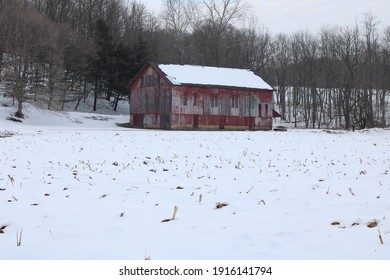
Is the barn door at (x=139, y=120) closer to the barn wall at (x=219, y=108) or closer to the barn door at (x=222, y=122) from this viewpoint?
the barn wall at (x=219, y=108)

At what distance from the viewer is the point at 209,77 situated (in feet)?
149

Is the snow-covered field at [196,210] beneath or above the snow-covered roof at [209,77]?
beneath

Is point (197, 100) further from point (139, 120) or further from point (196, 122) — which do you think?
point (139, 120)

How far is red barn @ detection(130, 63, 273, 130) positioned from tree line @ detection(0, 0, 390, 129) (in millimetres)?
9710

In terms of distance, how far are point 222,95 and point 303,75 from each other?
32.9 metres

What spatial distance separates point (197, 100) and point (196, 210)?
3677 cm

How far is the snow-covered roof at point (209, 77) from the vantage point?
43.3 m

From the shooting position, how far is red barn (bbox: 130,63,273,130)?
42125 millimetres

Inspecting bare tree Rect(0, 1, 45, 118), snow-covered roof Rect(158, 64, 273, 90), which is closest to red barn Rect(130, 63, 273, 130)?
snow-covered roof Rect(158, 64, 273, 90)

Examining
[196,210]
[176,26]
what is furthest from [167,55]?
[196,210]

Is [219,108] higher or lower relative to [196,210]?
higher

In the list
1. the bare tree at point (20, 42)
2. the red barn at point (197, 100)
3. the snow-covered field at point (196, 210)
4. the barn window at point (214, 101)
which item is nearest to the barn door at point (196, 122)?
the red barn at point (197, 100)

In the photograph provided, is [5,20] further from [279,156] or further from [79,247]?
[79,247]

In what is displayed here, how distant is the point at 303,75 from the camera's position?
72062 mm
